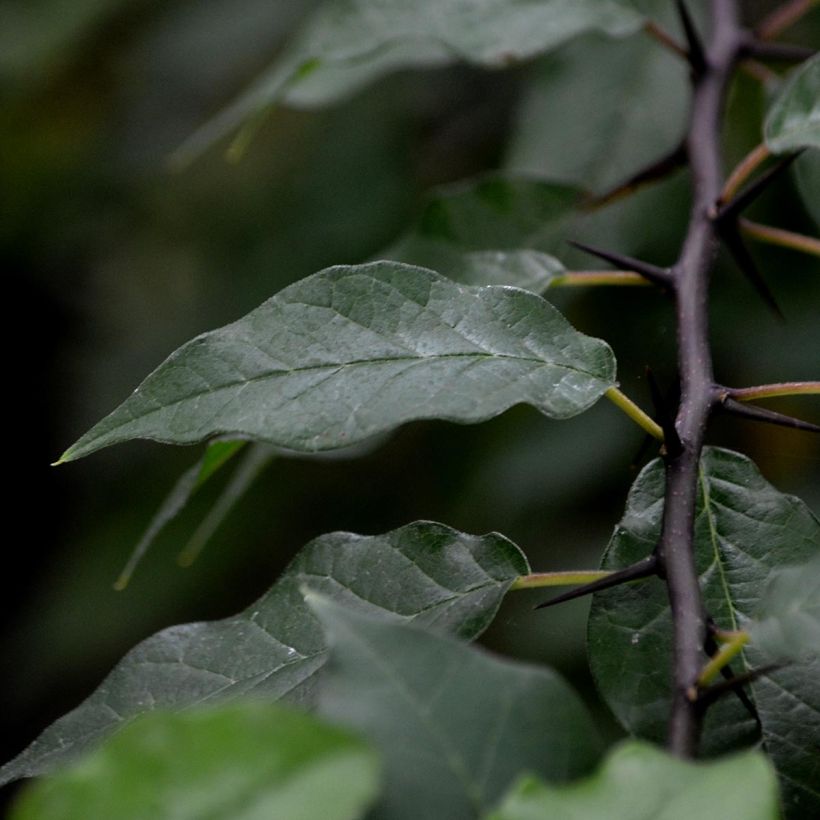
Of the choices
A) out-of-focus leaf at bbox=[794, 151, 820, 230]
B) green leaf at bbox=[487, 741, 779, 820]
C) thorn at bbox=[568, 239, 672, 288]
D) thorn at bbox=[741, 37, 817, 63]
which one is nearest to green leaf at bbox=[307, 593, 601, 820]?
green leaf at bbox=[487, 741, 779, 820]

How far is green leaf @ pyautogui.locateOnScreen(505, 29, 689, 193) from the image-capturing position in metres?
1.08

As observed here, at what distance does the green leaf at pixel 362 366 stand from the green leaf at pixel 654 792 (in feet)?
0.59

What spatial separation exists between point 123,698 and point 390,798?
0.24 m

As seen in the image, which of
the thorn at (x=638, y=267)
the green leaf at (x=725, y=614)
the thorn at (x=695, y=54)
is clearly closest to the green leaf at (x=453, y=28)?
the thorn at (x=695, y=54)

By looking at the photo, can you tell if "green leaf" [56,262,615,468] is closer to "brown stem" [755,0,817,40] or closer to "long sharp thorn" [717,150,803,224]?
"long sharp thorn" [717,150,803,224]

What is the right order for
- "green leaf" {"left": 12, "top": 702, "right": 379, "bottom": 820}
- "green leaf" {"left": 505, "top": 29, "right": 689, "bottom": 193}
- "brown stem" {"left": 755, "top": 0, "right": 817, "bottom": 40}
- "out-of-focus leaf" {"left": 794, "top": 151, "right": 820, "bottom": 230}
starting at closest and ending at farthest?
"green leaf" {"left": 12, "top": 702, "right": 379, "bottom": 820} → "out-of-focus leaf" {"left": 794, "top": 151, "right": 820, "bottom": 230} → "brown stem" {"left": 755, "top": 0, "right": 817, "bottom": 40} → "green leaf" {"left": 505, "top": 29, "right": 689, "bottom": 193}

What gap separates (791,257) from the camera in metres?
1.18

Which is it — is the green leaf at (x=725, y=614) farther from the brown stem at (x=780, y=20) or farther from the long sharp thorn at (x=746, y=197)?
the brown stem at (x=780, y=20)

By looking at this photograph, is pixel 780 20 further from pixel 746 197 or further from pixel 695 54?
pixel 746 197

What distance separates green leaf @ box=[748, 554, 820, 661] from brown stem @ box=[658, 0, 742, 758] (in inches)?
1.0

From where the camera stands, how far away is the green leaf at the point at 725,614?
0.50m

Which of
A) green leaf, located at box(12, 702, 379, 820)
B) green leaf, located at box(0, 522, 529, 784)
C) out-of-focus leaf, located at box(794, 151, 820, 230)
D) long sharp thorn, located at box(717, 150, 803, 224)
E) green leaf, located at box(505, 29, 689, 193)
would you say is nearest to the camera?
green leaf, located at box(12, 702, 379, 820)

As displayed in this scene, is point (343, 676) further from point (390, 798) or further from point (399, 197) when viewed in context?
point (399, 197)

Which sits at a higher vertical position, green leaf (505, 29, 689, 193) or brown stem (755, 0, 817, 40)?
brown stem (755, 0, 817, 40)
